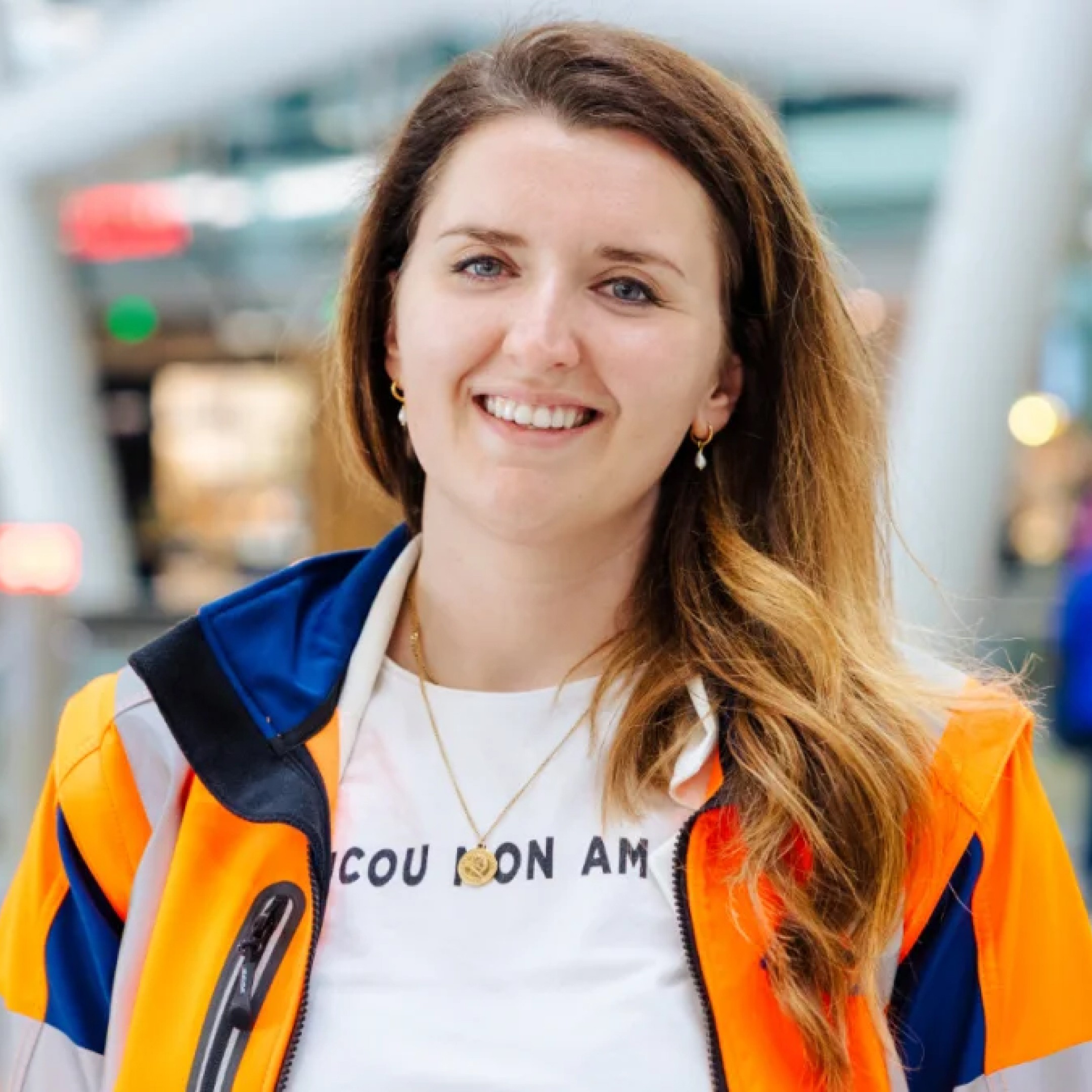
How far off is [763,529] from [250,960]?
850 millimetres

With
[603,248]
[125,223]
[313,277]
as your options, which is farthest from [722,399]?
[125,223]

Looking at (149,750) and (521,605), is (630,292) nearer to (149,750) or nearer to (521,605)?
(521,605)

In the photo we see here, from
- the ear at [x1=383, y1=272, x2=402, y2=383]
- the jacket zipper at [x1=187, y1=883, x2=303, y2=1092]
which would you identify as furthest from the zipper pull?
the ear at [x1=383, y1=272, x2=402, y2=383]

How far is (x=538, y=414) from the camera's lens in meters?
1.72

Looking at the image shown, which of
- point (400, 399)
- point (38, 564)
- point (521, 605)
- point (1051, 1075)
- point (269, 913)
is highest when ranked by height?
point (38, 564)

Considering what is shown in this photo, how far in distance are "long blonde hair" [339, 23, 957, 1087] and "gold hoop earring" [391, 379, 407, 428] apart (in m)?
0.01

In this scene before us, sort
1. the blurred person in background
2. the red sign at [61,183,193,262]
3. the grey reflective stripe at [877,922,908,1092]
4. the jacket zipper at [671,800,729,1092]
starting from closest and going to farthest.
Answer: the jacket zipper at [671,800,729,1092] < the grey reflective stripe at [877,922,908,1092] < the blurred person in background < the red sign at [61,183,193,262]

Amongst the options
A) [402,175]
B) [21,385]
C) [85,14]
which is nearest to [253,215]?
[85,14]

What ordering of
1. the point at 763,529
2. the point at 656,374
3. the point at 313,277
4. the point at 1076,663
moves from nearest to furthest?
1. the point at 656,374
2. the point at 763,529
3. the point at 1076,663
4. the point at 313,277

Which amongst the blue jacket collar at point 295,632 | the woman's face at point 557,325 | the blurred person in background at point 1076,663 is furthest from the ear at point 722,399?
the blurred person in background at point 1076,663

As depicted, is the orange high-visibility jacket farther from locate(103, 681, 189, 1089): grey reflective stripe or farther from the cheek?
the cheek

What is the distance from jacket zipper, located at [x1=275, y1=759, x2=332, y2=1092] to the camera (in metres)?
1.64

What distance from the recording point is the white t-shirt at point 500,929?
1.58 m

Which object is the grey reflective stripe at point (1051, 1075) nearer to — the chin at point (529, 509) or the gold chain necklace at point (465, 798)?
the gold chain necklace at point (465, 798)
